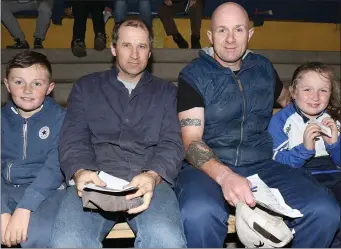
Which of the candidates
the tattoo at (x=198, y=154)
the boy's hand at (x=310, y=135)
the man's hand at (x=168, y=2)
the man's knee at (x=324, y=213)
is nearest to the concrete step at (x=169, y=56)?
the man's hand at (x=168, y=2)

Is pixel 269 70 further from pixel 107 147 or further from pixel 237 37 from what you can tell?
pixel 107 147

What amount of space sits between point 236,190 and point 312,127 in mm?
656

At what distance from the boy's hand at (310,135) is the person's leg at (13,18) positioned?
3.81 meters

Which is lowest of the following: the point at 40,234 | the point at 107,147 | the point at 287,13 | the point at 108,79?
the point at 40,234

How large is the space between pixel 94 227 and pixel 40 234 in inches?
11.2

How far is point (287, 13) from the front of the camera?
241 inches

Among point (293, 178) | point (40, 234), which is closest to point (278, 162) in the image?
point (293, 178)

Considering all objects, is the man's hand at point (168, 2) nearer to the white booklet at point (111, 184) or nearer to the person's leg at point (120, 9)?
the person's leg at point (120, 9)


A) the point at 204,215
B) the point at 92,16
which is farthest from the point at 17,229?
the point at 92,16

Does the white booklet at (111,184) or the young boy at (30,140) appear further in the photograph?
the young boy at (30,140)

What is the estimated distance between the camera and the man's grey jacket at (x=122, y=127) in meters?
2.15

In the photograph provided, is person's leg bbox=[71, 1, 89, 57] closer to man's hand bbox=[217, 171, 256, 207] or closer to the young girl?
the young girl

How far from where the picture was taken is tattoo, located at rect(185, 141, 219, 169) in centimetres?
220

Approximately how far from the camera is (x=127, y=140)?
2221 mm
